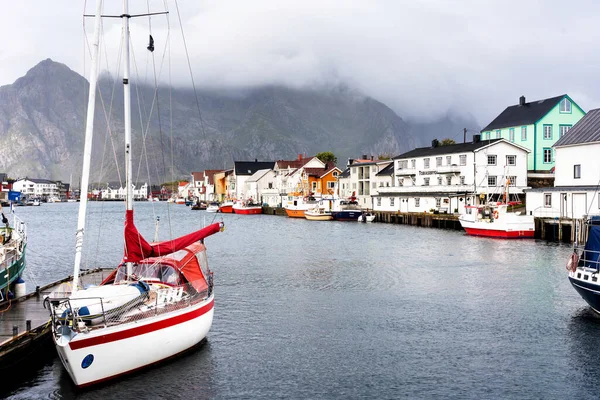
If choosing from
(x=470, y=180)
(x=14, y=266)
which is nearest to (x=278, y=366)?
(x=14, y=266)

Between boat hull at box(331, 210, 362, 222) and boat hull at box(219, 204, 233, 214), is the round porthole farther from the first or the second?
boat hull at box(219, 204, 233, 214)

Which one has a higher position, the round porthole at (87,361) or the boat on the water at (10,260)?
the boat on the water at (10,260)

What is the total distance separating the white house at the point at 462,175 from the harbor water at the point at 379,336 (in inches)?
1409

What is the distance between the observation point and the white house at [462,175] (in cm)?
8400

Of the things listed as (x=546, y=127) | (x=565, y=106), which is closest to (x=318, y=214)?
(x=546, y=127)

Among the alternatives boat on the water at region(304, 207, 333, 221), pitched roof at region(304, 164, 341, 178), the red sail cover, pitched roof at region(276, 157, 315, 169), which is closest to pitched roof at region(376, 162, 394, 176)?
boat on the water at region(304, 207, 333, 221)

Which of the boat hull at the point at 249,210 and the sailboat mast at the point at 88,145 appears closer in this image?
the sailboat mast at the point at 88,145

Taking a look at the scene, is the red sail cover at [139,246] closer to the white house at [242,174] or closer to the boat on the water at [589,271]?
the boat on the water at [589,271]

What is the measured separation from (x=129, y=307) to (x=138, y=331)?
0.95m

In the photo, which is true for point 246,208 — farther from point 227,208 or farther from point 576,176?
point 576,176

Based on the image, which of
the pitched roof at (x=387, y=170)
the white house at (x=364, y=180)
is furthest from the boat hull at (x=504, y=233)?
the white house at (x=364, y=180)

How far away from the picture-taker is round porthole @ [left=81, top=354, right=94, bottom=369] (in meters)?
17.0

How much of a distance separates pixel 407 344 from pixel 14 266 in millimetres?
19961

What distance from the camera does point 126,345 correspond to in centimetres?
1794
